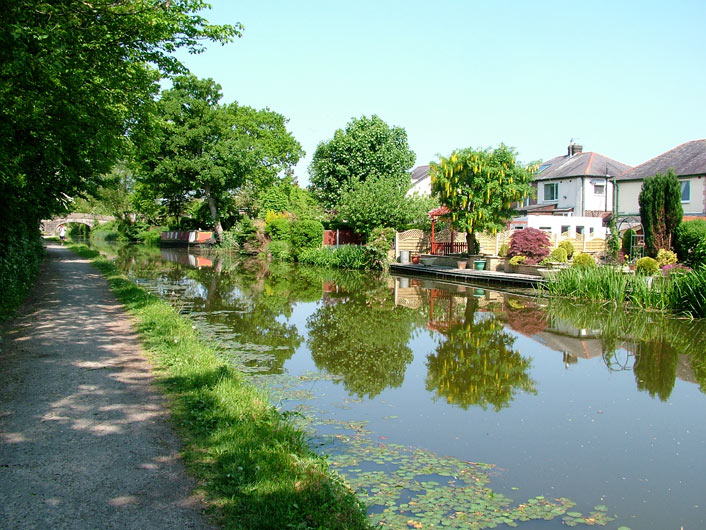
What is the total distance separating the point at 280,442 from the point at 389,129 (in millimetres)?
38639

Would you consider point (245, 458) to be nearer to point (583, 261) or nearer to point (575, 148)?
point (583, 261)

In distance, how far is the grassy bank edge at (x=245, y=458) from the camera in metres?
3.63

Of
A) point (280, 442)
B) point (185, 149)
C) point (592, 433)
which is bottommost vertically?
point (592, 433)

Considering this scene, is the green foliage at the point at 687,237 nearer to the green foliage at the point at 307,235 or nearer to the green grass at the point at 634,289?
the green grass at the point at 634,289

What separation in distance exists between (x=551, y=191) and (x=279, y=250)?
23.0 m

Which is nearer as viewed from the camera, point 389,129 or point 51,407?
point 51,407

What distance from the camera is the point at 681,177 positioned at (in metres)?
31.3

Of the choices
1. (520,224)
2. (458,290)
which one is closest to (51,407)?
(458,290)

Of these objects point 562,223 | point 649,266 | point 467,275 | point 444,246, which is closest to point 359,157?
point 444,246

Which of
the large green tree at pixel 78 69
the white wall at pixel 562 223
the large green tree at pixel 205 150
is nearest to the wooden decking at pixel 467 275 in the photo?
the white wall at pixel 562 223

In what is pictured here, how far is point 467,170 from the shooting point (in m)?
22.7

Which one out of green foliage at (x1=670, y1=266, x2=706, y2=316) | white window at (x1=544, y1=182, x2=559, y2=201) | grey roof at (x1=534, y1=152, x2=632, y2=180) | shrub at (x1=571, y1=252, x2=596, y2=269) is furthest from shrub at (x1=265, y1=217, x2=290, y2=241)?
green foliage at (x1=670, y1=266, x2=706, y2=316)

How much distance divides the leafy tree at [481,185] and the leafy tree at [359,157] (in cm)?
1680

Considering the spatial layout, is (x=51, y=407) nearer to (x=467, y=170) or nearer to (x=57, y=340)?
(x=57, y=340)
